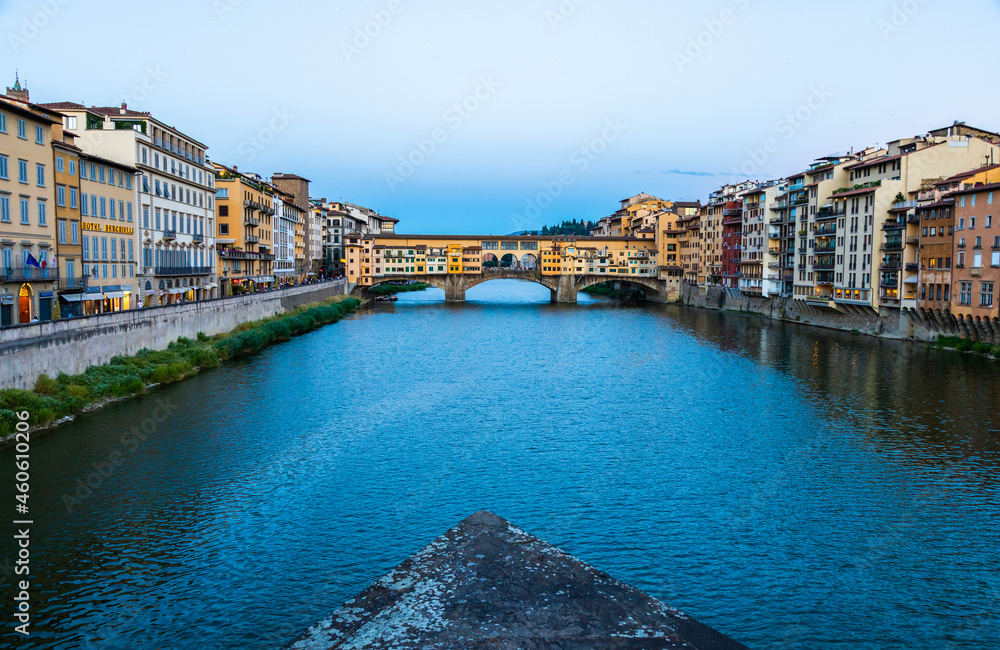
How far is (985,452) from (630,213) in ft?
340

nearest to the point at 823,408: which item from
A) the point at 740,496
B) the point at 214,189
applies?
the point at 740,496

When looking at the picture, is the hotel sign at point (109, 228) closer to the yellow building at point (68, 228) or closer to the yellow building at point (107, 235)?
the yellow building at point (107, 235)

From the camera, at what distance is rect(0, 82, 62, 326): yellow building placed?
26.0 metres

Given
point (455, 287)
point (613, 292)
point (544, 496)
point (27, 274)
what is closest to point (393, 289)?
point (455, 287)

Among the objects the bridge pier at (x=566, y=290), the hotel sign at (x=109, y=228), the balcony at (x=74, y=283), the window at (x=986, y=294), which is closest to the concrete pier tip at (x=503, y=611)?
the balcony at (x=74, y=283)

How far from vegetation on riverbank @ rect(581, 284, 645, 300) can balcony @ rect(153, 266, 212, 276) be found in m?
64.4

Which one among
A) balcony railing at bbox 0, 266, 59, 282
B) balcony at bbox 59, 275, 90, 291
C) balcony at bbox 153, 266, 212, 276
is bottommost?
balcony at bbox 59, 275, 90, 291

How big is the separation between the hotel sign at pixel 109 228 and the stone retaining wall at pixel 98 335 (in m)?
4.46

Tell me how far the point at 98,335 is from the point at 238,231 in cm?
3012

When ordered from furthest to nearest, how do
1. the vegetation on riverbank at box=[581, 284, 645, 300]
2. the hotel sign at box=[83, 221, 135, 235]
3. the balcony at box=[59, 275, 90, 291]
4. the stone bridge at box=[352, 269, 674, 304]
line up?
1. the vegetation on riverbank at box=[581, 284, 645, 300]
2. the stone bridge at box=[352, 269, 674, 304]
3. the hotel sign at box=[83, 221, 135, 235]
4. the balcony at box=[59, 275, 90, 291]

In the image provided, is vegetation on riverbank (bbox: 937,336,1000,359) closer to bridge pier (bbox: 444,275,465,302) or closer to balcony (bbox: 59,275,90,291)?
balcony (bbox: 59,275,90,291)

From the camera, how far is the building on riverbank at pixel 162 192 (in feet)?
123

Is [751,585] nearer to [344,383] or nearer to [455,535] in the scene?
[455,535]

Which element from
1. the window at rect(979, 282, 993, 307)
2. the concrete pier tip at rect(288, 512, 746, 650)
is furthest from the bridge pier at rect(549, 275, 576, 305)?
the concrete pier tip at rect(288, 512, 746, 650)
